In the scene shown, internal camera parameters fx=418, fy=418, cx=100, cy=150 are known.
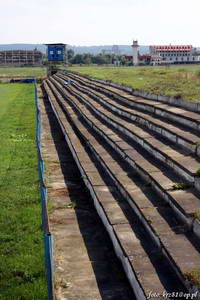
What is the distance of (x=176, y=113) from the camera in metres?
11.3

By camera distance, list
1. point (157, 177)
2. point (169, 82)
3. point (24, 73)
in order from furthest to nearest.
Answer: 1. point (24, 73)
2. point (169, 82)
3. point (157, 177)

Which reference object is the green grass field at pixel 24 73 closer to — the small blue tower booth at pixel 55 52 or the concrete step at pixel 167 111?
the small blue tower booth at pixel 55 52

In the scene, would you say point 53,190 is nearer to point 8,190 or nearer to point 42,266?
point 8,190

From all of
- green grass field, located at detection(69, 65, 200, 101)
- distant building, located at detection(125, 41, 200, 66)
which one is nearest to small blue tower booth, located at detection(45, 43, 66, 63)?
green grass field, located at detection(69, 65, 200, 101)

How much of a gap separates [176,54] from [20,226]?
13347 cm

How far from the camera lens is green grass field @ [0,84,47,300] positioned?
598cm

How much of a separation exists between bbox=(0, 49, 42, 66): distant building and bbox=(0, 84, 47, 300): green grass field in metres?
163

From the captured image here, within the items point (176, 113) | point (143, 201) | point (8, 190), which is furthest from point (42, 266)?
point (176, 113)

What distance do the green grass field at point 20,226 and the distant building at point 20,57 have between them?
535 ft

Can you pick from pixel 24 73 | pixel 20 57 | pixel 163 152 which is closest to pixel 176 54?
pixel 24 73

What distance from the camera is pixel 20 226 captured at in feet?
26.3

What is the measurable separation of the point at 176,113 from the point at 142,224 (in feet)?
17.6

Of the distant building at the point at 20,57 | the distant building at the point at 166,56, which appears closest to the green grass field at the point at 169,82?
the distant building at the point at 166,56

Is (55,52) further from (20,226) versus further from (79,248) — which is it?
(79,248)
